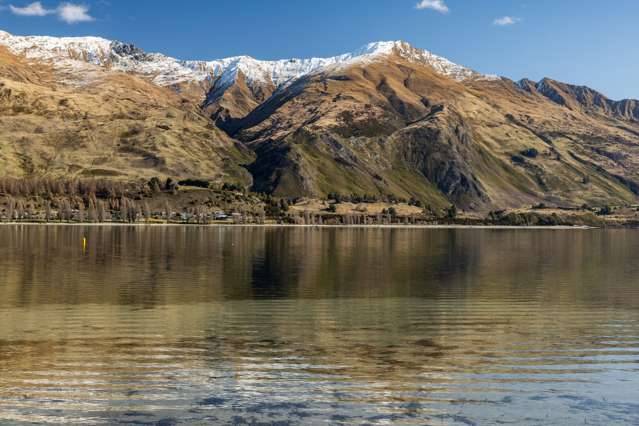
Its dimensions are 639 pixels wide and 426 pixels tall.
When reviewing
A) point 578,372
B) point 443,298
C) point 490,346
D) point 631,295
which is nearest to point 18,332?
point 490,346

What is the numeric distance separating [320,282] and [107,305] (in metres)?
39.3

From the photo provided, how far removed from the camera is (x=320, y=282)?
346ft

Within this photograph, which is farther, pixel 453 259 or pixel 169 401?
pixel 453 259

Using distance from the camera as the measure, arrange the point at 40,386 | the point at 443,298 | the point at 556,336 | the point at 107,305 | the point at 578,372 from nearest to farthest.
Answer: the point at 40,386
the point at 578,372
the point at 556,336
the point at 107,305
the point at 443,298

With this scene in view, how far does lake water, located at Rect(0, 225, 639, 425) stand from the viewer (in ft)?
114

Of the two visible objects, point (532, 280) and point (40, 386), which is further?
point (532, 280)

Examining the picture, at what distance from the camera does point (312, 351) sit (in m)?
49.6

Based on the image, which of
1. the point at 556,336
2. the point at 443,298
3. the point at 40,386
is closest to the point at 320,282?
the point at 443,298

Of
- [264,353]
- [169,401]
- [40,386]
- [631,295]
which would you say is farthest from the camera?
[631,295]

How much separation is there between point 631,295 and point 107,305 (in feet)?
225

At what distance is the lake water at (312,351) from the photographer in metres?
34.7

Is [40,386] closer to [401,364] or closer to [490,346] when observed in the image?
[401,364]

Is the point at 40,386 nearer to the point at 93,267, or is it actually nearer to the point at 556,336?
the point at 556,336

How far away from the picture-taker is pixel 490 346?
5291 cm
